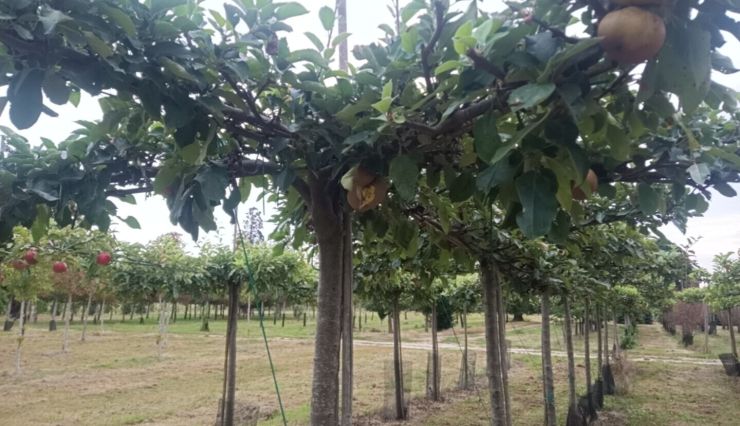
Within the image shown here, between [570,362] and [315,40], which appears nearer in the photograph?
[315,40]

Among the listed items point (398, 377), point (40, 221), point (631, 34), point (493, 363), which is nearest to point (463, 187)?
point (631, 34)

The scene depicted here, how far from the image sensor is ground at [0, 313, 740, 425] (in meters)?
8.09

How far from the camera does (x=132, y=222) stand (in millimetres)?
2014

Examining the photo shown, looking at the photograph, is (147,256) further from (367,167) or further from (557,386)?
(557,386)

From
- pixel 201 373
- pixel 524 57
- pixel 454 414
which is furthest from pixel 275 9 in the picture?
pixel 201 373

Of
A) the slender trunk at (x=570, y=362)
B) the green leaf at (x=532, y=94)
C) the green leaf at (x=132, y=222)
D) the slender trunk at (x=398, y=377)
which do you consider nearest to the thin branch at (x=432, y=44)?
the green leaf at (x=532, y=94)

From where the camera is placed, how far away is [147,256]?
673 centimetres

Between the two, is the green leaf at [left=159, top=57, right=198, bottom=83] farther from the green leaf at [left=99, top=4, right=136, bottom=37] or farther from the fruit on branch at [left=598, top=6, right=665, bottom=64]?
the fruit on branch at [left=598, top=6, right=665, bottom=64]

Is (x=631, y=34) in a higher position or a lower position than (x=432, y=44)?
lower

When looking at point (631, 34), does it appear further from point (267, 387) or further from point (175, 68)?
point (267, 387)

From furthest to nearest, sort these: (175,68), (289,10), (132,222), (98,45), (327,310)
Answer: (132,222) → (327,310) → (289,10) → (175,68) → (98,45)

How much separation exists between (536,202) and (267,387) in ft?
35.2

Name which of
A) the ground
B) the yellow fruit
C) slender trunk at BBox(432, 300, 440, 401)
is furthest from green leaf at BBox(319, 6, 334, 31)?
slender trunk at BBox(432, 300, 440, 401)

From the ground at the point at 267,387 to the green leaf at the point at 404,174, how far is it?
6.47 m
